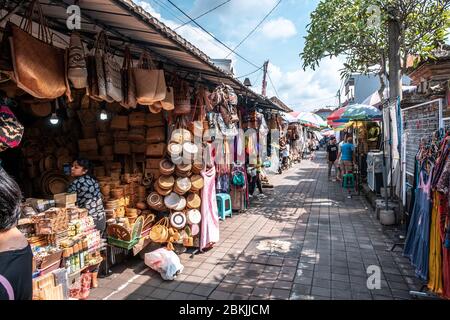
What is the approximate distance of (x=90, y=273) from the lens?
413 cm

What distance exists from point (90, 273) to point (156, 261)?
966 millimetres

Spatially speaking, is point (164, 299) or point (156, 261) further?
point (156, 261)

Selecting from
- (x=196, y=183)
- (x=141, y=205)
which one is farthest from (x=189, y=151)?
(x=141, y=205)

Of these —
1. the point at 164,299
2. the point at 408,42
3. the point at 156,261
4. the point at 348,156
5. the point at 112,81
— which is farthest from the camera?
the point at 348,156

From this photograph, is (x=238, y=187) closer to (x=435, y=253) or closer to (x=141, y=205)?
(x=141, y=205)

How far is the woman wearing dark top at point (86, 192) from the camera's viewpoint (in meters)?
4.36

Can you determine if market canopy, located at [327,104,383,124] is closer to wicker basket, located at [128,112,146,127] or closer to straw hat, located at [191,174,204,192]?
straw hat, located at [191,174,204,192]

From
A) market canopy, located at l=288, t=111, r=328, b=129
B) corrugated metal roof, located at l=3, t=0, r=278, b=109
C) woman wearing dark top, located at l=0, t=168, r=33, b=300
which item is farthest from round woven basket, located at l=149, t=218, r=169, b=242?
market canopy, located at l=288, t=111, r=328, b=129

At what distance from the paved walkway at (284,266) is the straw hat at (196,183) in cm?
124

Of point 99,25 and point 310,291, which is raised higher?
point 99,25

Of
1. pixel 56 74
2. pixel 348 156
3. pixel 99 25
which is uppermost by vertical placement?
pixel 99 25

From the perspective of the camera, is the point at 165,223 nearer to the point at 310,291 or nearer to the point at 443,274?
the point at 310,291

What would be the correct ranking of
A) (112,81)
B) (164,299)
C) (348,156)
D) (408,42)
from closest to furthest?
(112,81), (164,299), (408,42), (348,156)
